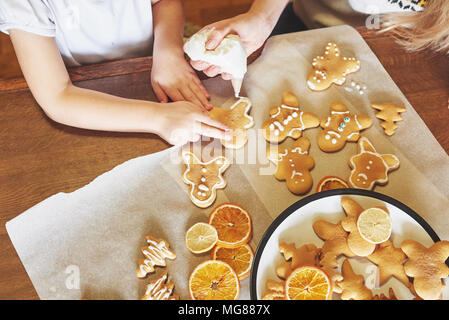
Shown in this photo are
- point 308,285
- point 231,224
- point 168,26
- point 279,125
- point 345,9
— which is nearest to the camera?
point 308,285

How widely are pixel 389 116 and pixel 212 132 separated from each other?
44cm

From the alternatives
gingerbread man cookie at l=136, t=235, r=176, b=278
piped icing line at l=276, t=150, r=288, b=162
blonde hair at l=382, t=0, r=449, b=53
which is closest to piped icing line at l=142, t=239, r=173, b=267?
gingerbread man cookie at l=136, t=235, r=176, b=278

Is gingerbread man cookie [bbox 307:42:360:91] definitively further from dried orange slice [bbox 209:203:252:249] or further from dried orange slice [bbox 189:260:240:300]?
dried orange slice [bbox 189:260:240:300]

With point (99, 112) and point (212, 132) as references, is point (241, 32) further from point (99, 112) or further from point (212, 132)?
point (99, 112)

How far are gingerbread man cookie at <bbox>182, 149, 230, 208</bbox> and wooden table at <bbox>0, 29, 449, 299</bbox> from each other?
0.09 meters

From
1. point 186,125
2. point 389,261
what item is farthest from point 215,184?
point 389,261

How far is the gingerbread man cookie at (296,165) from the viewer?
29.6 inches

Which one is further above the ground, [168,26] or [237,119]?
[168,26]

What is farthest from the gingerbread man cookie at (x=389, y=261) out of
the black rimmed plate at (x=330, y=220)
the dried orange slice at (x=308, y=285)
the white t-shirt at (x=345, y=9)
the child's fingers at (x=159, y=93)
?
the white t-shirt at (x=345, y=9)

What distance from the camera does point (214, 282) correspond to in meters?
0.66

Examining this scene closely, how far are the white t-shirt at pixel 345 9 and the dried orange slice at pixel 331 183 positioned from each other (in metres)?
0.56

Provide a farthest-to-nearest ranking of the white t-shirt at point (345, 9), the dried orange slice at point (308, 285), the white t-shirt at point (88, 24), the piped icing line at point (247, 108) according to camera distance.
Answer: the white t-shirt at point (345, 9) → the piped icing line at point (247, 108) → the white t-shirt at point (88, 24) → the dried orange slice at point (308, 285)

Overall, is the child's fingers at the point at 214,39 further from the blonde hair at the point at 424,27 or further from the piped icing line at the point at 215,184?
the blonde hair at the point at 424,27

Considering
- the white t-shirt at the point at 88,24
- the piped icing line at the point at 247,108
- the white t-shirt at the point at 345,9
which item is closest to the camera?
the white t-shirt at the point at 88,24
